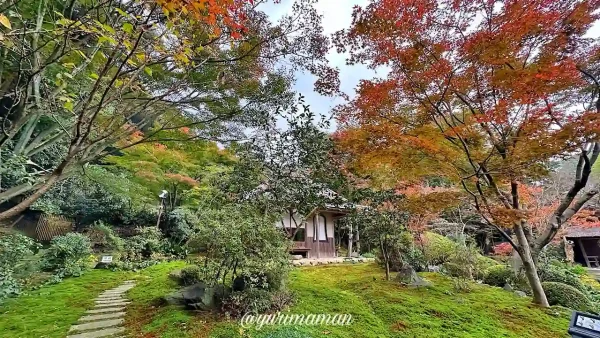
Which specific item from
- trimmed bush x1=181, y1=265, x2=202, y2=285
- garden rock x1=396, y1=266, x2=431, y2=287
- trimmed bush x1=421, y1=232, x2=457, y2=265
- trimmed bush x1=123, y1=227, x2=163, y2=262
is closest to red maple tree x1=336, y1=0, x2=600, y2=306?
garden rock x1=396, y1=266, x2=431, y2=287

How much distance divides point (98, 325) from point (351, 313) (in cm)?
409

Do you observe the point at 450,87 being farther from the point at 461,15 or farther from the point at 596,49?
the point at 596,49

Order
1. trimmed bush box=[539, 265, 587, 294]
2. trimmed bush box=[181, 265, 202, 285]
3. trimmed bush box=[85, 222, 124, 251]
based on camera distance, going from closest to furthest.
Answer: trimmed bush box=[181, 265, 202, 285], trimmed bush box=[539, 265, 587, 294], trimmed bush box=[85, 222, 124, 251]

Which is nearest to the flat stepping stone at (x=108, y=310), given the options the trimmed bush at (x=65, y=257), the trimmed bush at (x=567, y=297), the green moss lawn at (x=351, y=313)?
the green moss lawn at (x=351, y=313)

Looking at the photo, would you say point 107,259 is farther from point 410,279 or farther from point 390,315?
point 410,279

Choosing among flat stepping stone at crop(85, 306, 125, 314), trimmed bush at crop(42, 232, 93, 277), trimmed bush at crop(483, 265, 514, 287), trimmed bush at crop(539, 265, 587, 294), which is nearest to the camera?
flat stepping stone at crop(85, 306, 125, 314)

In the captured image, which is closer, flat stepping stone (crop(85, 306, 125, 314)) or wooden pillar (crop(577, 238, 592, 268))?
flat stepping stone (crop(85, 306, 125, 314))

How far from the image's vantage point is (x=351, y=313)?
5.31 metres

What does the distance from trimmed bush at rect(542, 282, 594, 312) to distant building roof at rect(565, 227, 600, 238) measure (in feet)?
43.4

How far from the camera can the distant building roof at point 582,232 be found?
16844 mm

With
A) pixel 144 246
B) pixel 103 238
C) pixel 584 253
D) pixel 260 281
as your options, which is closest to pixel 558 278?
pixel 260 281

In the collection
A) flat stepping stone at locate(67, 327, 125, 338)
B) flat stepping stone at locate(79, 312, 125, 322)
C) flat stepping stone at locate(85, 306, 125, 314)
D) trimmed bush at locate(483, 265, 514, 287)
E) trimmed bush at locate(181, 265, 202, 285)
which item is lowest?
flat stepping stone at locate(67, 327, 125, 338)

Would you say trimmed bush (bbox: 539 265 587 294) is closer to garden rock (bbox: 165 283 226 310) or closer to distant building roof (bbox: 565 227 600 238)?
garden rock (bbox: 165 283 226 310)

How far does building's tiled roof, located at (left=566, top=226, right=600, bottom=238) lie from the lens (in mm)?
16844
